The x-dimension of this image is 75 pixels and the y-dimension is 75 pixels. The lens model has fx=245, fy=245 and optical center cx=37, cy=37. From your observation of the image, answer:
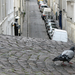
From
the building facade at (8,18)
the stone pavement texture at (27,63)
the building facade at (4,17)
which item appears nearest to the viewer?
the stone pavement texture at (27,63)

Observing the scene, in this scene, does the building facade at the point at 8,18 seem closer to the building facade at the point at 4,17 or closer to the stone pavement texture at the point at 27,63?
the building facade at the point at 4,17

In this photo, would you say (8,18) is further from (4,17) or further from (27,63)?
(27,63)

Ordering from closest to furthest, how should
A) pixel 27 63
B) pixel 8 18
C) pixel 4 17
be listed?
1. pixel 27 63
2. pixel 4 17
3. pixel 8 18

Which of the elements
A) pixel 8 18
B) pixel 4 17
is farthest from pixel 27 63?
pixel 8 18

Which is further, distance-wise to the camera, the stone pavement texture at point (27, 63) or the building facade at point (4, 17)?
the building facade at point (4, 17)

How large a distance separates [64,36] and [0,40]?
548 inches

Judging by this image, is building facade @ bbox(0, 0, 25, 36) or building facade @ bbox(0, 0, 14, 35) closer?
building facade @ bbox(0, 0, 14, 35)

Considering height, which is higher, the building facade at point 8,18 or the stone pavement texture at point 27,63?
the building facade at point 8,18

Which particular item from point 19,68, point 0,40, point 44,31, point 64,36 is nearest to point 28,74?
point 19,68

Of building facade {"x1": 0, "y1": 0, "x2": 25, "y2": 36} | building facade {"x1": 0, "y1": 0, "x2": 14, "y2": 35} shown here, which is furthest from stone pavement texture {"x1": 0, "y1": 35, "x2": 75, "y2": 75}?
building facade {"x1": 0, "y1": 0, "x2": 25, "y2": 36}

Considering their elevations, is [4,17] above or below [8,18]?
above

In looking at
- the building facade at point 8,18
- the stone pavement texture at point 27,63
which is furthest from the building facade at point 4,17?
the stone pavement texture at point 27,63

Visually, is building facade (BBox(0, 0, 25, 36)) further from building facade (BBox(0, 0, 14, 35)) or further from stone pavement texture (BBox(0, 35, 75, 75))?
stone pavement texture (BBox(0, 35, 75, 75))

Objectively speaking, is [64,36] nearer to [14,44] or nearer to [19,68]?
[14,44]
